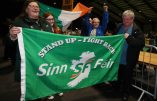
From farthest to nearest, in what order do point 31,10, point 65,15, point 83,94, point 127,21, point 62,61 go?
point 65,15 → point 83,94 → point 127,21 → point 62,61 → point 31,10

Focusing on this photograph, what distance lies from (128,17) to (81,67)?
1220 millimetres

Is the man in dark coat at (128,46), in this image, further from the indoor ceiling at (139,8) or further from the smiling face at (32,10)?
the indoor ceiling at (139,8)

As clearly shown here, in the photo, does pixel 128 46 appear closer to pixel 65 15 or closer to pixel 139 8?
pixel 65 15

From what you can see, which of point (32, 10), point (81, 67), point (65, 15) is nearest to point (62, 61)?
point (81, 67)

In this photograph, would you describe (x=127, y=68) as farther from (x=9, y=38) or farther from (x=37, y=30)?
(x=9, y=38)

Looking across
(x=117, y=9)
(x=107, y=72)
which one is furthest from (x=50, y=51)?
(x=117, y=9)

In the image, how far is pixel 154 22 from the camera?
94.7 ft

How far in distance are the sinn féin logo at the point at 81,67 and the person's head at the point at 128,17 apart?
93 centimetres

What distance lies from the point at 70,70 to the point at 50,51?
0.45 metres

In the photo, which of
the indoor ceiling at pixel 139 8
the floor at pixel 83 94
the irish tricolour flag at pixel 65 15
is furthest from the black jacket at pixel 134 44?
the indoor ceiling at pixel 139 8

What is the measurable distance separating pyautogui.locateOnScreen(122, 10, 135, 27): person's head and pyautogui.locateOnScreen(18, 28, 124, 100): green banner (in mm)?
374

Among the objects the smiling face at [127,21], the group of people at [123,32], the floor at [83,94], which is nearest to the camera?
the group of people at [123,32]

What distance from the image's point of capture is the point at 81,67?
3465mm

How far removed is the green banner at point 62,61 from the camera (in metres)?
2.92
